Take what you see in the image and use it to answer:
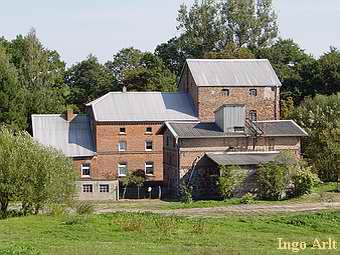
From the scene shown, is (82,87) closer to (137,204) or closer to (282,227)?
(137,204)

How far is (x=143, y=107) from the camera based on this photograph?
2534 inches

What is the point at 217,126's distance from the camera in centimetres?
5647

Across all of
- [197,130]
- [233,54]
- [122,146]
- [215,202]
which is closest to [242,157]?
[197,130]

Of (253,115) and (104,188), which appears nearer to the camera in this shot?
(104,188)

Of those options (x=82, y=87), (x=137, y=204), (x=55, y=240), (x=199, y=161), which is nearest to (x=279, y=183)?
(x=199, y=161)

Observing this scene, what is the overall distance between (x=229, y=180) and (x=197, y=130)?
6.68m

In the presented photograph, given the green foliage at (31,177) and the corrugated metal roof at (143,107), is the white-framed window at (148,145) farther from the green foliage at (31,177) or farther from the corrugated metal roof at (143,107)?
the green foliage at (31,177)

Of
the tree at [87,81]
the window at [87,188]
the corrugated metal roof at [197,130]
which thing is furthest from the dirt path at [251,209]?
the tree at [87,81]

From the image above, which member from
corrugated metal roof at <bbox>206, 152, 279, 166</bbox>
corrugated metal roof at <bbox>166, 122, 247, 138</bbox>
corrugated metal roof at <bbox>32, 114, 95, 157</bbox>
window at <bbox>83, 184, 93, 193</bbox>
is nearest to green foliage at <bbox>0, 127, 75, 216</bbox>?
corrugated metal roof at <bbox>206, 152, 279, 166</bbox>

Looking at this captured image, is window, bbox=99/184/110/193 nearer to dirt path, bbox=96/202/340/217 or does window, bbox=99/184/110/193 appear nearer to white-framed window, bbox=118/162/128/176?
white-framed window, bbox=118/162/128/176

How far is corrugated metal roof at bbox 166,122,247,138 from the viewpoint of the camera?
54037mm

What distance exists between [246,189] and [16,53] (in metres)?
39.1

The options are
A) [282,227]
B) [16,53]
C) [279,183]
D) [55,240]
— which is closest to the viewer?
[55,240]

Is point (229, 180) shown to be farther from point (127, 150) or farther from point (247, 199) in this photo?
point (127, 150)
